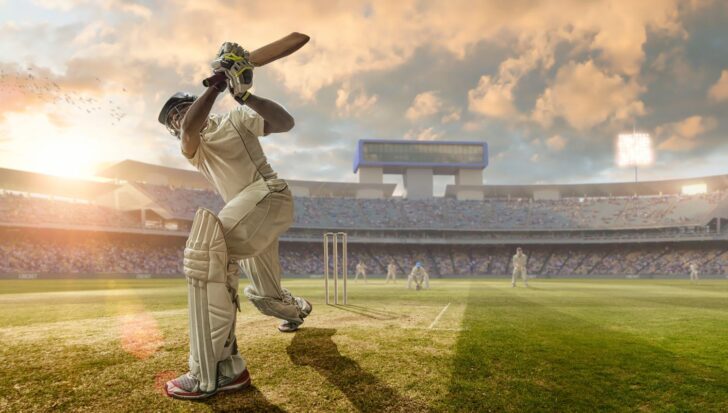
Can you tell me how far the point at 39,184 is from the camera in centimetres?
4731

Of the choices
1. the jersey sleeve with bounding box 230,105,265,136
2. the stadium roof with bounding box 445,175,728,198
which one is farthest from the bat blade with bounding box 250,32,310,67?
the stadium roof with bounding box 445,175,728,198

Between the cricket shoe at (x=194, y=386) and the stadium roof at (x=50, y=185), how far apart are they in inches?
2011

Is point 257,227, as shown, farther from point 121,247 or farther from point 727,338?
point 121,247

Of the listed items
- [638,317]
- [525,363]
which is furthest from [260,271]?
[638,317]

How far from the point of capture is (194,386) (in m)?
3.70

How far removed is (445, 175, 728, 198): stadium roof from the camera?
62.7 meters

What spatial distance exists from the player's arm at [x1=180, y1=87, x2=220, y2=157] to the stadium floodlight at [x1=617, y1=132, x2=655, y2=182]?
66231mm

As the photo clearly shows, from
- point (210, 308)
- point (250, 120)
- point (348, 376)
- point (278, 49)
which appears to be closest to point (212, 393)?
point (210, 308)

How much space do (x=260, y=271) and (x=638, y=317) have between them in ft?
26.8

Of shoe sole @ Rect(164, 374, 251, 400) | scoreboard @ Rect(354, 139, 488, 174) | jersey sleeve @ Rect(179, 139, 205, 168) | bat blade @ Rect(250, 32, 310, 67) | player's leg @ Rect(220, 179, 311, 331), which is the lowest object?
shoe sole @ Rect(164, 374, 251, 400)

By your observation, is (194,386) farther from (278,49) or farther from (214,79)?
(278,49)

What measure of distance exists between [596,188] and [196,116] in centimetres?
7195

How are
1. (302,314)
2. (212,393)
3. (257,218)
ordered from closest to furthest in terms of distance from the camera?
1. (212,393)
2. (257,218)
3. (302,314)

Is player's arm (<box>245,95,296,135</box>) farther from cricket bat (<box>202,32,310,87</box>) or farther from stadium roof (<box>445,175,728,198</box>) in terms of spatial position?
stadium roof (<box>445,175,728,198</box>)
